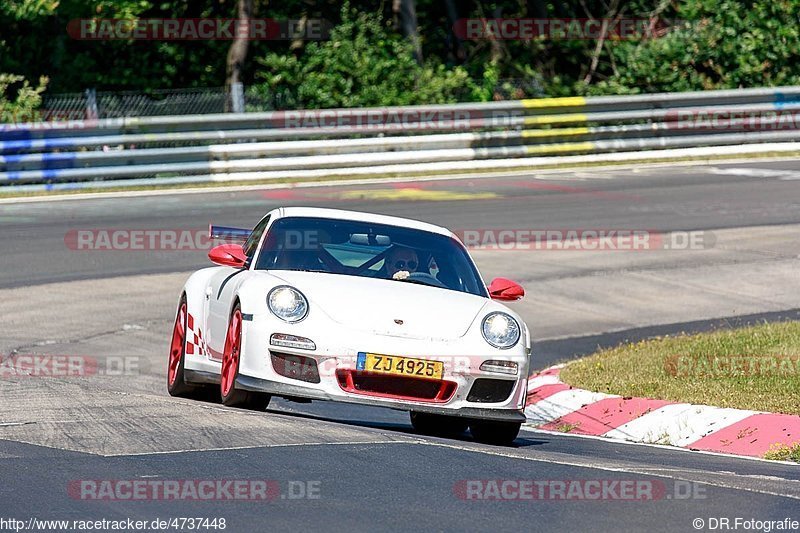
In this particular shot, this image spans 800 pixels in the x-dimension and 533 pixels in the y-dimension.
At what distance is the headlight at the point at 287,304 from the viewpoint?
8.58 m

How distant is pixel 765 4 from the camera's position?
93.7 ft

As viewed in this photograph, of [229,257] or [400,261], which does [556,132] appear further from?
[229,257]

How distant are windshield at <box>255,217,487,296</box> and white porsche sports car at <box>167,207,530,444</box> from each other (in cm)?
1

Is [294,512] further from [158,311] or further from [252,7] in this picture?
[252,7]

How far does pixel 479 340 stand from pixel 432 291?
65cm

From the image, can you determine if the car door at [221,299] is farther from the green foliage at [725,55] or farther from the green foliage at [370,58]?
the green foliage at [725,55]

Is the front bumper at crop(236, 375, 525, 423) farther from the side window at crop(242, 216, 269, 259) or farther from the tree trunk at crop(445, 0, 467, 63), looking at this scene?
the tree trunk at crop(445, 0, 467, 63)

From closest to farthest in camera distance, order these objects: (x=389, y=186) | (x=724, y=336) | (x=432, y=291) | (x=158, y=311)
Answer: (x=432, y=291)
(x=724, y=336)
(x=158, y=311)
(x=389, y=186)

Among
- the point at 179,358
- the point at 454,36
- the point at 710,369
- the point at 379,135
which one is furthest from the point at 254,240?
the point at 454,36

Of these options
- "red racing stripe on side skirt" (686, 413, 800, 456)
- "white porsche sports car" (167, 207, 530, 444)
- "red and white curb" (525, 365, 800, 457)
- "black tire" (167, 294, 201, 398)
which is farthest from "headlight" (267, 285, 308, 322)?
"red racing stripe on side skirt" (686, 413, 800, 456)

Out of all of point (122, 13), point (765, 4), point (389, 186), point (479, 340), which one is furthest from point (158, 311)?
point (765, 4)

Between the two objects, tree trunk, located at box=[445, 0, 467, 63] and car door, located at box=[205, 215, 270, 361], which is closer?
car door, located at box=[205, 215, 270, 361]

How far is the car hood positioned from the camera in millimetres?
8562

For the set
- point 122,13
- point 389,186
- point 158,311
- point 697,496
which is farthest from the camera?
point 122,13
